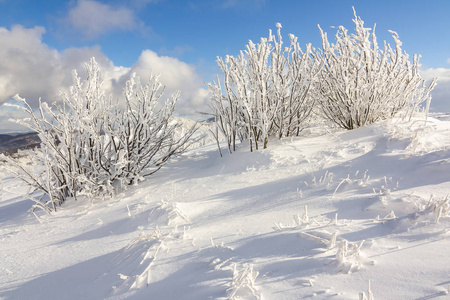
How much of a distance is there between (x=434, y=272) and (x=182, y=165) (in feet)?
10.5

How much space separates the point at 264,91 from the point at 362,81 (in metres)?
1.48

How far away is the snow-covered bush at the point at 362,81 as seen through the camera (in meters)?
3.74

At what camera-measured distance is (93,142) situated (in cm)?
349

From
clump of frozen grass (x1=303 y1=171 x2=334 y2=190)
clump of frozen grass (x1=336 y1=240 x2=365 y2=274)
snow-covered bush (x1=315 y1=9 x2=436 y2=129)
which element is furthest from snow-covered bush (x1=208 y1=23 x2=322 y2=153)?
clump of frozen grass (x1=336 y1=240 x2=365 y2=274)

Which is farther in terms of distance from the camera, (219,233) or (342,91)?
(342,91)

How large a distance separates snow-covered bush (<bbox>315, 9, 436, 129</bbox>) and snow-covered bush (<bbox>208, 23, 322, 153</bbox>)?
1.27ft

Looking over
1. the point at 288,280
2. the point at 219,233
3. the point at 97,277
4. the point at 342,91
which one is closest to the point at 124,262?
the point at 97,277

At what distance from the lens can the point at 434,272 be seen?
104 centimetres

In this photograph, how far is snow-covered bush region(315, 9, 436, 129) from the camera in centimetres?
374

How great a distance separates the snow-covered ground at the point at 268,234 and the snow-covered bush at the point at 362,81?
77 centimetres

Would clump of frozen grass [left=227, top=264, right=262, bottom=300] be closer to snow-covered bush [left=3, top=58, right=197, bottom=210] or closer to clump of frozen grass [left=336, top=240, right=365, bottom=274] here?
clump of frozen grass [left=336, top=240, right=365, bottom=274]

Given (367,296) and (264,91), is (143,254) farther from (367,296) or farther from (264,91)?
(264,91)

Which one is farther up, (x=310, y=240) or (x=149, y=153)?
(x=149, y=153)

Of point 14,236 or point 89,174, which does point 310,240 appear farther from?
point 89,174
